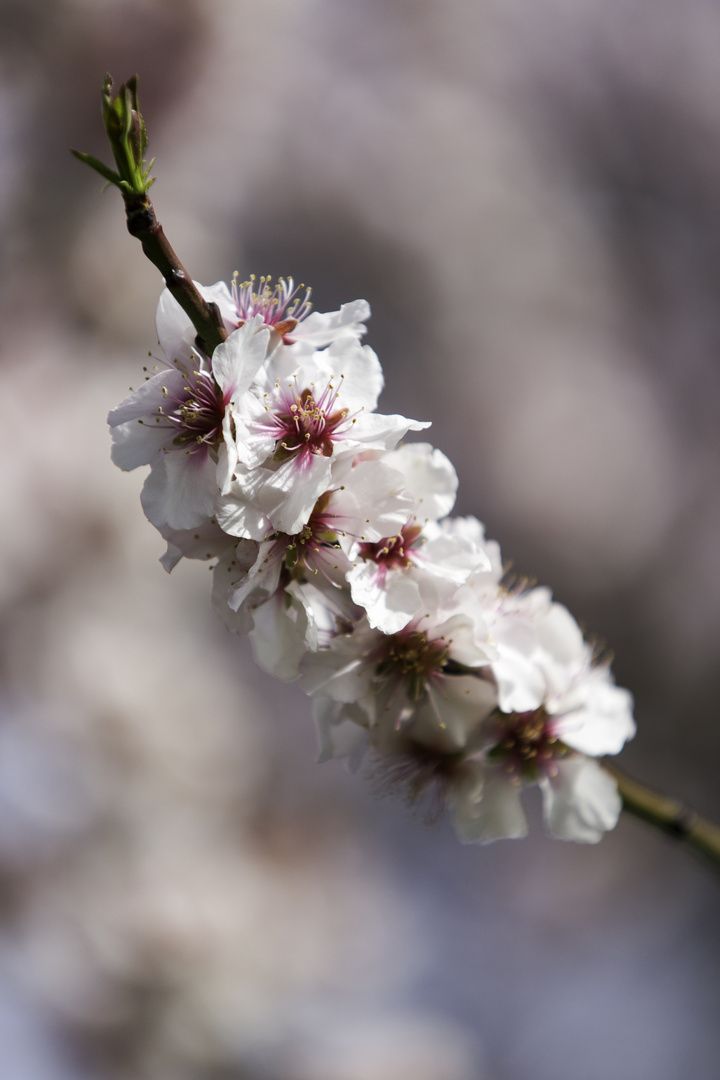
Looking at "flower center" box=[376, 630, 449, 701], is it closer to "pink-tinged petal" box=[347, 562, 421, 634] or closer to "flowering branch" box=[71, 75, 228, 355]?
Result: "pink-tinged petal" box=[347, 562, 421, 634]

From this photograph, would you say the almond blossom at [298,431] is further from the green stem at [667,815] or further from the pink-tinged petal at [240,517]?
the green stem at [667,815]

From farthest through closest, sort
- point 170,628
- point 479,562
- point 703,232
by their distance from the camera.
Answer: point 703,232 → point 170,628 → point 479,562

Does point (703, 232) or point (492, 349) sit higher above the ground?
point (703, 232)

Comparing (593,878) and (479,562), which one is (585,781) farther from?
(593,878)

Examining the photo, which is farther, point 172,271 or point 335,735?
point 335,735

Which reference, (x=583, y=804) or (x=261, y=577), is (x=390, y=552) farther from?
(x=583, y=804)

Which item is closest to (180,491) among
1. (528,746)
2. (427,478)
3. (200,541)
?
(200,541)

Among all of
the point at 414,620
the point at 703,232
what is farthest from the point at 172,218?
the point at 414,620
